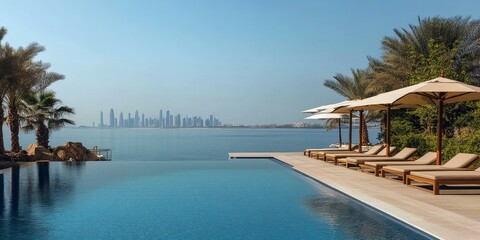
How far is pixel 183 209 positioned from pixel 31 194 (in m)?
4.47

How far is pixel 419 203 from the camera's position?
8852 millimetres

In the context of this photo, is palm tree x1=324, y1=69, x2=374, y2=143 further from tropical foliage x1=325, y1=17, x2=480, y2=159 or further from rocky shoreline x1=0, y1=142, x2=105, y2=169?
rocky shoreline x1=0, y1=142, x2=105, y2=169

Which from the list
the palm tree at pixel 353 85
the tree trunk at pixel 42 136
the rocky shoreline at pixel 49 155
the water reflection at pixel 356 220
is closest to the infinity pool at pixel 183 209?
the water reflection at pixel 356 220

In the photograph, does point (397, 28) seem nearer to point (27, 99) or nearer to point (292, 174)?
point (292, 174)

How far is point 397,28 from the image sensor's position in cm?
2589

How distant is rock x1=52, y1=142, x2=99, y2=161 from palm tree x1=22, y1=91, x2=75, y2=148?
8.29 feet

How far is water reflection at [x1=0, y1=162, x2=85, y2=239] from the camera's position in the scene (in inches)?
308

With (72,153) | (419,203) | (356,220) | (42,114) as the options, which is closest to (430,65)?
(419,203)

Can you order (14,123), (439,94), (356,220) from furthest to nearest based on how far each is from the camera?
(14,123) < (439,94) < (356,220)

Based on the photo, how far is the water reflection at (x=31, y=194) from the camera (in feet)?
25.7

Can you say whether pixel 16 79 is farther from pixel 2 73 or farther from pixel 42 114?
pixel 42 114

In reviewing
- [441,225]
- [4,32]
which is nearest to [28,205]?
[441,225]

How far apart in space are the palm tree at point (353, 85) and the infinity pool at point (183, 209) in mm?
19288

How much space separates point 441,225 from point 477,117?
1402cm
